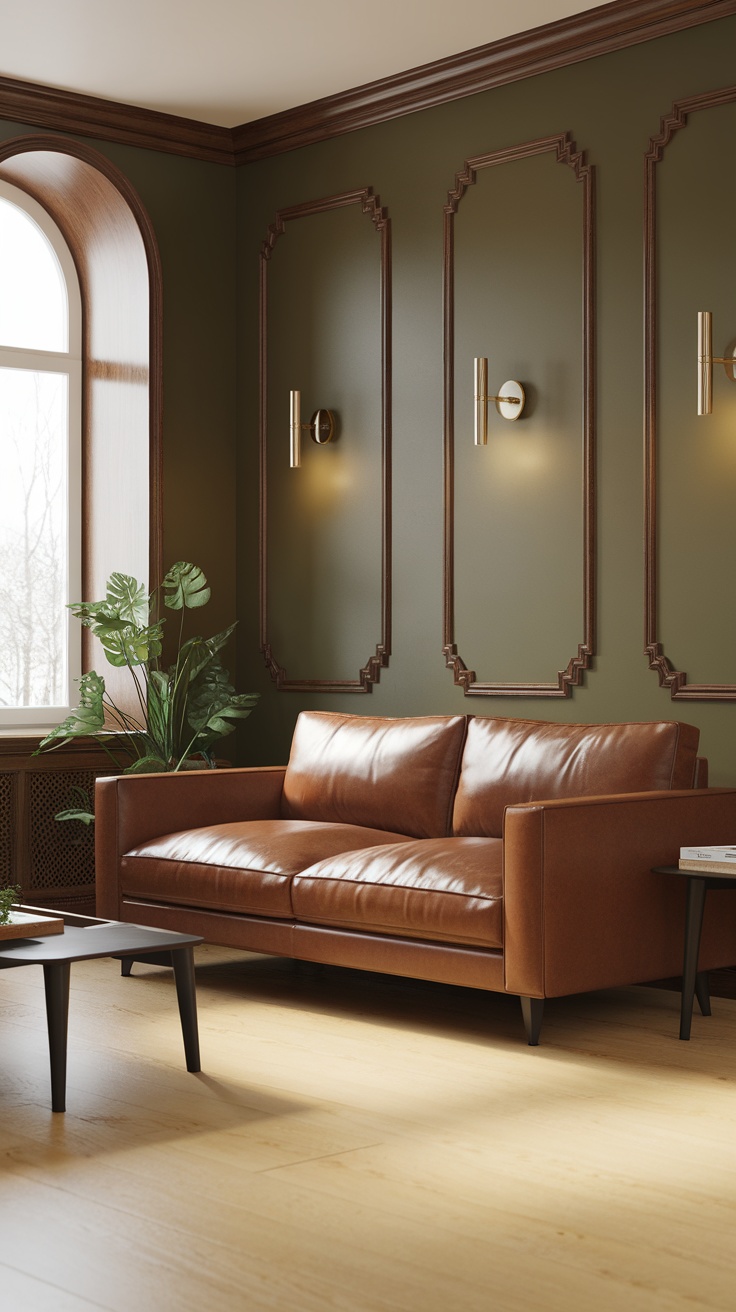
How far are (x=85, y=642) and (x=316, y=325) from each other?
156 cm

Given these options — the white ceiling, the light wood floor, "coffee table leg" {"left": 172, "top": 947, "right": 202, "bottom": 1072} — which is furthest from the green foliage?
the white ceiling

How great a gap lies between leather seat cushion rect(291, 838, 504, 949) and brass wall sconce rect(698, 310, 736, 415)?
55.7 inches

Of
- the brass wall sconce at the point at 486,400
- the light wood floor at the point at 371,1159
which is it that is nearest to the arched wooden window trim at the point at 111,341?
the brass wall sconce at the point at 486,400

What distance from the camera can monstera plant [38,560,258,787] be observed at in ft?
18.5

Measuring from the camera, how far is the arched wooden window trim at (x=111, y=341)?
6031 millimetres

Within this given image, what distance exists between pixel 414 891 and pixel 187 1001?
2.45 feet

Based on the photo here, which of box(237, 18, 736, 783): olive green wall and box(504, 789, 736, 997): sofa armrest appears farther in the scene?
box(237, 18, 736, 783): olive green wall

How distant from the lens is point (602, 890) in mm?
3895

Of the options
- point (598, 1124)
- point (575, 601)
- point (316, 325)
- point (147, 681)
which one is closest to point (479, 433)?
point (575, 601)

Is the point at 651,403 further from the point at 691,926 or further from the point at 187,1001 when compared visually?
the point at 187,1001

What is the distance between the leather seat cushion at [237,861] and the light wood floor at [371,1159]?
319 mm

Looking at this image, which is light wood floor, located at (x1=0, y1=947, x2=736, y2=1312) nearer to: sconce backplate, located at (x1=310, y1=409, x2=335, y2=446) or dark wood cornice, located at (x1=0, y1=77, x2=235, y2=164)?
sconce backplate, located at (x1=310, y1=409, x2=335, y2=446)

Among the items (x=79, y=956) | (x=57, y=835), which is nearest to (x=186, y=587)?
(x=57, y=835)

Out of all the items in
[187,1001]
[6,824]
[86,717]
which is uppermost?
[86,717]
